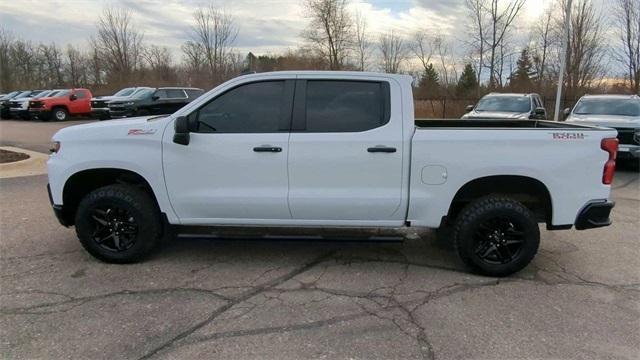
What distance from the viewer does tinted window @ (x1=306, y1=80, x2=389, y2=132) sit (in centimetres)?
438

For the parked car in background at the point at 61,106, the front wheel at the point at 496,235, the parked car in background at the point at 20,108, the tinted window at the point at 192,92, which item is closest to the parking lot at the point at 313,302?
the front wheel at the point at 496,235

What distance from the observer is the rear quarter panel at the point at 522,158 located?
4199 millimetres

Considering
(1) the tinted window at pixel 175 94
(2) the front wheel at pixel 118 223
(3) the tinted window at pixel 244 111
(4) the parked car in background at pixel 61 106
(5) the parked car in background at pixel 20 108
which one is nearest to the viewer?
(3) the tinted window at pixel 244 111

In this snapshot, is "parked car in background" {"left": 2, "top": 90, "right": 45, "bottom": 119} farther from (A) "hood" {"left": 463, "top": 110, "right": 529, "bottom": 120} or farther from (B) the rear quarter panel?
(B) the rear quarter panel

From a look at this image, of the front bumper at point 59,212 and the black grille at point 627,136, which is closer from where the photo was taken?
the front bumper at point 59,212

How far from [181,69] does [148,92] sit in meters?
24.6

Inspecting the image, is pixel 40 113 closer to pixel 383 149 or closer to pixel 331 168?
pixel 331 168

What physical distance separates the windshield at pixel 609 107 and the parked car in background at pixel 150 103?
15299 mm

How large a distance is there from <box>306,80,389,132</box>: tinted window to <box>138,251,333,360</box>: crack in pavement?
1.36 metres

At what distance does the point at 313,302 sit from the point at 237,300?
0.63 metres

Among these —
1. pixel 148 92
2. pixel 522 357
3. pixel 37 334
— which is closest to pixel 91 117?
pixel 148 92

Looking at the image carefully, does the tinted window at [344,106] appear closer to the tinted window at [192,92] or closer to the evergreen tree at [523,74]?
the tinted window at [192,92]

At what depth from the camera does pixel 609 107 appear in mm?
11961

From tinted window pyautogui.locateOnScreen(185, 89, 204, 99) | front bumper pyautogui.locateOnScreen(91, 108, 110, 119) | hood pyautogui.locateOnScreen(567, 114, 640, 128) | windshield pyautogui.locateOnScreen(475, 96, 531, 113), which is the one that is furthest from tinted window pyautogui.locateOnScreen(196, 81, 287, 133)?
front bumper pyautogui.locateOnScreen(91, 108, 110, 119)
